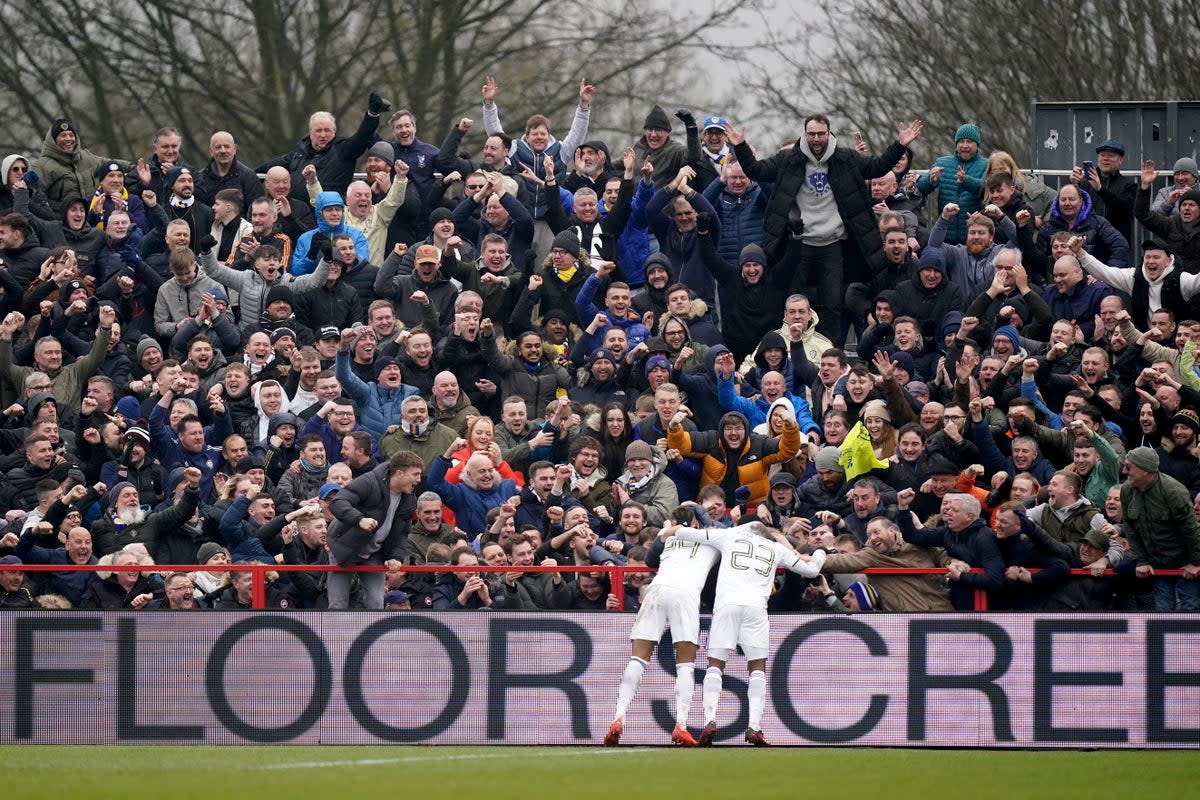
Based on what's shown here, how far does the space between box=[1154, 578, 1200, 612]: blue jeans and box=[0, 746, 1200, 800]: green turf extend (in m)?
1.16

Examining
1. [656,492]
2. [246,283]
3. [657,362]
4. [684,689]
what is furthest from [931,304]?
[246,283]

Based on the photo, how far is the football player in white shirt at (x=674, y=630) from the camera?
55.5 ft

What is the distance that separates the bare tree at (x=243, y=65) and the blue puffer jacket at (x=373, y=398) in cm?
1641

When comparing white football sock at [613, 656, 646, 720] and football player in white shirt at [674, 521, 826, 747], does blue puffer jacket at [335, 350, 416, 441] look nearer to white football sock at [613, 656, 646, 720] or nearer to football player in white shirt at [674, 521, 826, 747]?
football player in white shirt at [674, 521, 826, 747]

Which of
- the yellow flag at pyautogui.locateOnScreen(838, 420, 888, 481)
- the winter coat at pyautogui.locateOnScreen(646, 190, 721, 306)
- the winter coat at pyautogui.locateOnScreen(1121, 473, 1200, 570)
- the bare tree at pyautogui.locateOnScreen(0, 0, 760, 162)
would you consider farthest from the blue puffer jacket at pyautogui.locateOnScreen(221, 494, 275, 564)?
the bare tree at pyautogui.locateOnScreen(0, 0, 760, 162)

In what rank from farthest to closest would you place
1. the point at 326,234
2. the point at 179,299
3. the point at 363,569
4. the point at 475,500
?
the point at 326,234
the point at 179,299
the point at 475,500
the point at 363,569

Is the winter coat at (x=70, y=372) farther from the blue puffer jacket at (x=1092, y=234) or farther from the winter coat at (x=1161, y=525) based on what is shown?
the winter coat at (x=1161, y=525)

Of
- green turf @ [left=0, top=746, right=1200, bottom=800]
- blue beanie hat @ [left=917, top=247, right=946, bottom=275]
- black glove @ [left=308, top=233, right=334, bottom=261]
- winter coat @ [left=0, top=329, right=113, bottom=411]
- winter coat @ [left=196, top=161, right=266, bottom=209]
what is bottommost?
green turf @ [left=0, top=746, right=1200, bottom=800]

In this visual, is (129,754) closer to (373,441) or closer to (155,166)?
(373,441)

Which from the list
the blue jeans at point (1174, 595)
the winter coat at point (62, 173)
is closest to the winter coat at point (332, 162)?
the winter coat at point (62, 173)

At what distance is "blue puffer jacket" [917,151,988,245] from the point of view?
22453 mm

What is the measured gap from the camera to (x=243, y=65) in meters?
37.6

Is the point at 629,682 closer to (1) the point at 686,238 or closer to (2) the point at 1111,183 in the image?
(1) the point at 686,238

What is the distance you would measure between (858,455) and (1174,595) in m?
2.93
